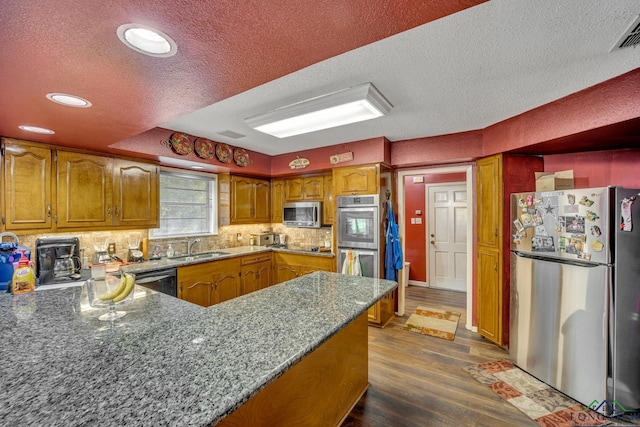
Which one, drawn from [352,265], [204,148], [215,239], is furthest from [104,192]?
[352,265]

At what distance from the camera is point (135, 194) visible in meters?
3.12

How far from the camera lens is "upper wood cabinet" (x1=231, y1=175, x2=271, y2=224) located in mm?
4215

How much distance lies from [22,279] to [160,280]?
107 centimetres

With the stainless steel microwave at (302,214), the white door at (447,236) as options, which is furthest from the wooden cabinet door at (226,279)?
the white door at (447,236)

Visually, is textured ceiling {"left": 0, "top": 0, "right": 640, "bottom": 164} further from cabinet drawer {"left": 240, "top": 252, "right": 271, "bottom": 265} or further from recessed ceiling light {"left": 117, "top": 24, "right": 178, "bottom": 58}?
cabinet drawer {"left": 240, "top": 252, "right": 271, "bottom": 265}

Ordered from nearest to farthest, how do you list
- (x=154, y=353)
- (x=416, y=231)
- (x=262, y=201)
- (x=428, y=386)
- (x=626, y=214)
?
(x=154, y=353), (x=626, y=214), (x=428, y=386), (x=262, y=201), (x=416, y=231)

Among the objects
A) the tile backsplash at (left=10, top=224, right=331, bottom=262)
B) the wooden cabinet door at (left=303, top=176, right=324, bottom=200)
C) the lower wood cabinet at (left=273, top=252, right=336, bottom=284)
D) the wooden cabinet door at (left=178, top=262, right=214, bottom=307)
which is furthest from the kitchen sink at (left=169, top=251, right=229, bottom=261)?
the wooden cabinet door at (left=303, top=176, right=324, bottom=200)

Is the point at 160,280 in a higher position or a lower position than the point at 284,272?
higher

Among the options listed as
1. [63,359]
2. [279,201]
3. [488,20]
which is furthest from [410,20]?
[279,201]

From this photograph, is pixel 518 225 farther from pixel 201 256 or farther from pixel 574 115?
pixel 201 256

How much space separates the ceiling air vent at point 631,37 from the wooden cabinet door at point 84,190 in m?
4.19

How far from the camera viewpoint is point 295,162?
13.6 feet

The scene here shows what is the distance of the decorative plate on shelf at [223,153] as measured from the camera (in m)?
3.63

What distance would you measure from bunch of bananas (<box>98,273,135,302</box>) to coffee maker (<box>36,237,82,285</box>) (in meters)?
1.33
